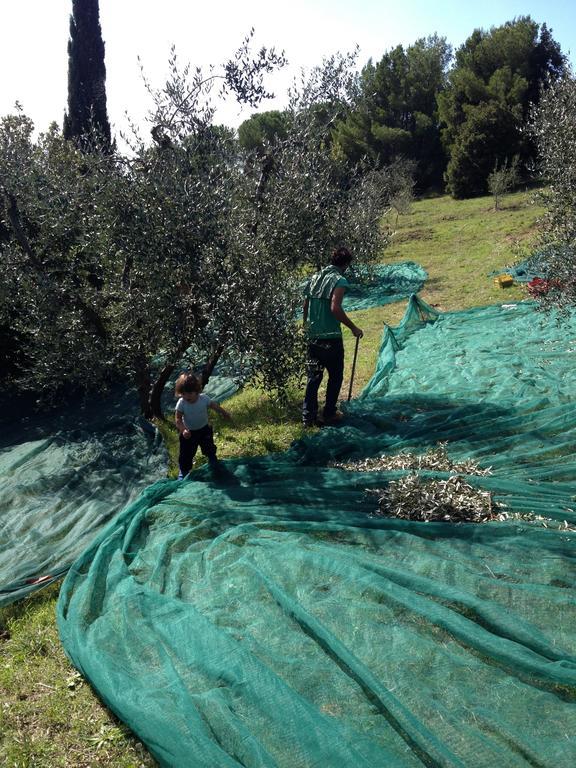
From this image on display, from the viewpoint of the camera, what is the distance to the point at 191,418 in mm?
6492

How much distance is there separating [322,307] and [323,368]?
0.88 meters

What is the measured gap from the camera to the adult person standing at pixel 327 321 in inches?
299

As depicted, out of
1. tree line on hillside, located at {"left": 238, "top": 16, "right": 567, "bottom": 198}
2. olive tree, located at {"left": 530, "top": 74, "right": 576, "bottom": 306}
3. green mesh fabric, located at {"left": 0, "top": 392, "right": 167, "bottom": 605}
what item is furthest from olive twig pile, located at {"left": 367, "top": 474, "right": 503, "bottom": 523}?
tree line on hillside, located at {"left": 238, "top": 16, "right": 567, "bottom": 198}

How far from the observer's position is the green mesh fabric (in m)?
5.62

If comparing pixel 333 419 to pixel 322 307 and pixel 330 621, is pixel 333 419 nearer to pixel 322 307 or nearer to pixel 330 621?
pixel 322 307

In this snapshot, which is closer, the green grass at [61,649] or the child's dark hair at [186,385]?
the green grass at [61,649]

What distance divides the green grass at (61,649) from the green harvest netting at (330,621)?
0.75ft

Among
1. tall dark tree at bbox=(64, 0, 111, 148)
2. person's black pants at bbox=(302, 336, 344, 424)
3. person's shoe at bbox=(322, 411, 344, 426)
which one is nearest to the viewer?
person's black pants at bbox=(302, 336, 344, 424)

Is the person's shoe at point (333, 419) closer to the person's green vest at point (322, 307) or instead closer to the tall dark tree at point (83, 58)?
the person's green vest at point (322, 307)

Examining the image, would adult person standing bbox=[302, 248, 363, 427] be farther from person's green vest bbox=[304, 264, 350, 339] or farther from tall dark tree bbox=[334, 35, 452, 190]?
tall dark tree bbox=[334, 35, 452, 190]

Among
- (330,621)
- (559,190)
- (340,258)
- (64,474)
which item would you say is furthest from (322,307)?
(330,621)

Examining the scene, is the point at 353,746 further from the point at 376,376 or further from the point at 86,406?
the point at 86,406

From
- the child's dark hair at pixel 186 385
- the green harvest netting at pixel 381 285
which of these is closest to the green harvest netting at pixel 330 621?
the child's dark hair at pixel 186 385

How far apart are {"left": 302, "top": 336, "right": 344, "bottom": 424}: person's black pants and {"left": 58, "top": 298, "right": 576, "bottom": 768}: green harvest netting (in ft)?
5.22
